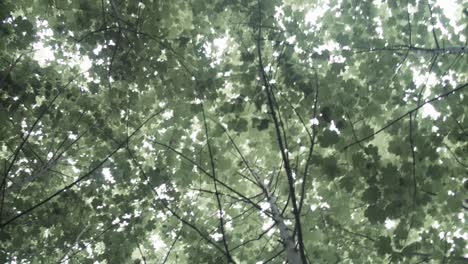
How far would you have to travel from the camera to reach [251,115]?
14.8 ft

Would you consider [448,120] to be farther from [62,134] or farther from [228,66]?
[62,134]

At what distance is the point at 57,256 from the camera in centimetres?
509

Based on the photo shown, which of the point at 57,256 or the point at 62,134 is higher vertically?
the point at 62,134

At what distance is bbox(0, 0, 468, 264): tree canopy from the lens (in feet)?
11.2

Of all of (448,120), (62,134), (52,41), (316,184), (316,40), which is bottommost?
(448,120)

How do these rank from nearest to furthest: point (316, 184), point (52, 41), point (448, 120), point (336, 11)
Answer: point (448, 120) → point (336, 11) → point (52, 41) → point (316, 184)

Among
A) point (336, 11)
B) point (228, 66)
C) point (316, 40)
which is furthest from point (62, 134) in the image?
point (336, 11)

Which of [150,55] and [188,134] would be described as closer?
[150,55]

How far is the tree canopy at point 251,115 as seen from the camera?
3410mm

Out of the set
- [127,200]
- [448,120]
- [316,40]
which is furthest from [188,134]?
[448,120]

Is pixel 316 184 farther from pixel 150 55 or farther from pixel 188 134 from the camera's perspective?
pixel 150 55

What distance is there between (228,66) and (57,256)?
337cm

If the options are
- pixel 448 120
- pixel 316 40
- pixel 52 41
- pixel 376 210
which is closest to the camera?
pixel 376 210

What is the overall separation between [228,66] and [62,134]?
2.43 m
